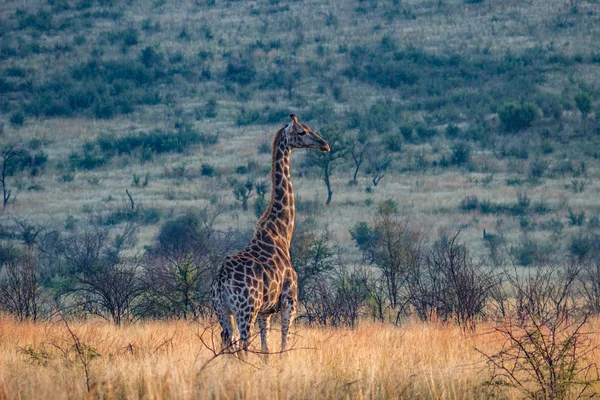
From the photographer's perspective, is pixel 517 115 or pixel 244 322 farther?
pixel 517 115

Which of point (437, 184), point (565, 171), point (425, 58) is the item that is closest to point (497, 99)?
point (425, 58)

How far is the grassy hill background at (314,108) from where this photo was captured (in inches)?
1483

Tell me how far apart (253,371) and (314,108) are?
48.9 m

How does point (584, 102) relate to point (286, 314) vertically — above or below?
below

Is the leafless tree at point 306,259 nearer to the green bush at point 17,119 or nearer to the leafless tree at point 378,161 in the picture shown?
the leafless tree at point 378,161

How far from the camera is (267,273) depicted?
28.4 ft

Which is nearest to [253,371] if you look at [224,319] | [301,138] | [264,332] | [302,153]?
[224,319]

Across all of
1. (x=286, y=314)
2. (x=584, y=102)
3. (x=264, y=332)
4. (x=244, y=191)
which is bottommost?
(x=244, y=191)

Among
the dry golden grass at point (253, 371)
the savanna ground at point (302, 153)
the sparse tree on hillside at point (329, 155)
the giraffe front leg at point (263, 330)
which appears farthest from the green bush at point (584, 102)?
the giraffe front leg at point (263, 330)

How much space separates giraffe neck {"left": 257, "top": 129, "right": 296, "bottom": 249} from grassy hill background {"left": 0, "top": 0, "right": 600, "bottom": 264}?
19484 millimetres

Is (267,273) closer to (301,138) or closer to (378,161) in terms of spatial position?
(301,138)

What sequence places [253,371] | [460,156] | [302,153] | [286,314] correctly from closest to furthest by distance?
[253,371], [286,314], [460,156], [302,153]

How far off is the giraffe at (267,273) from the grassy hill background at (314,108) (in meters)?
19.5

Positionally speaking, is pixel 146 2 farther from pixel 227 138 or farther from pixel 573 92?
pixel 573 92
